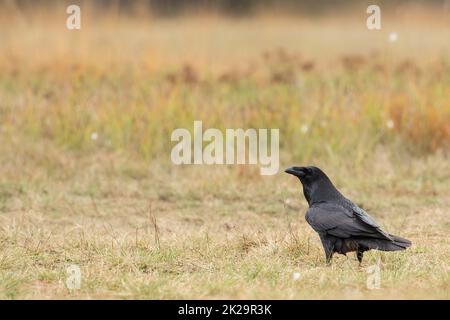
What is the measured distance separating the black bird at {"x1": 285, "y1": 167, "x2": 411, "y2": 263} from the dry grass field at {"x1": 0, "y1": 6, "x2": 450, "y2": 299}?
0.51 ft

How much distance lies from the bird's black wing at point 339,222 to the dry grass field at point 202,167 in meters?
0.23

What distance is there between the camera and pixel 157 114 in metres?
9.72

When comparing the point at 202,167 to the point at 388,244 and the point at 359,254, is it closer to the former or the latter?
the point at 359,254

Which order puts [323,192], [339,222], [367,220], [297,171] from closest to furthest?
[367,220] < [339,222] < [323,192] < [297,171]

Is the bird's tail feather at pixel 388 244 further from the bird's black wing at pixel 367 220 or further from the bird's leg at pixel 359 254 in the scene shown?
the bird's leg at pixel 359 254

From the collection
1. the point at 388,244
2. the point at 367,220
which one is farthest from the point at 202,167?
the point at 388,244

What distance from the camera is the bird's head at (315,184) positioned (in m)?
5.97

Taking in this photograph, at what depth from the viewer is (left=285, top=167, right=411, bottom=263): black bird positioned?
5457 millimetres

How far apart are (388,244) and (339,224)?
13.6 inches

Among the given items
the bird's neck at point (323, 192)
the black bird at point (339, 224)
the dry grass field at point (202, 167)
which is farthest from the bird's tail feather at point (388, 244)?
the bird's neck at point (323, 192)

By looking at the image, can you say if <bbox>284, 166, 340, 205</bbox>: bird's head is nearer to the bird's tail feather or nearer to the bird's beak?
the bird's beak

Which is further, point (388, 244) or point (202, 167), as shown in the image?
point (202, 167)

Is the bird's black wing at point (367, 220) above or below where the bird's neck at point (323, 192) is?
below

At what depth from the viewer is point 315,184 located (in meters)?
6.05
